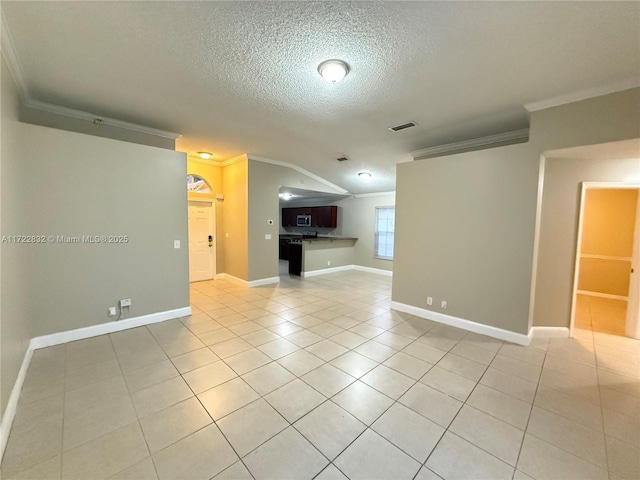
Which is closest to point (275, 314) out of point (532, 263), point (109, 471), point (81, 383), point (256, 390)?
point (256, 390)

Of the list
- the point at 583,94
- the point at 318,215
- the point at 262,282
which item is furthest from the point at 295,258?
the point at 583,94

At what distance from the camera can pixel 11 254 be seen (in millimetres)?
2221

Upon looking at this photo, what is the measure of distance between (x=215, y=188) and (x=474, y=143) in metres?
5.56

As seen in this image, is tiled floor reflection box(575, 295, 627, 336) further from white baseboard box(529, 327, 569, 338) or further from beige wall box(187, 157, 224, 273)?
beige wall box(187, 157, 224, 273)

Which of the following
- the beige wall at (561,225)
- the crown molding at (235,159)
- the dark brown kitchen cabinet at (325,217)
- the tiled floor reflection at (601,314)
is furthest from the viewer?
the dark brown kitchen cabinet at (325,217)

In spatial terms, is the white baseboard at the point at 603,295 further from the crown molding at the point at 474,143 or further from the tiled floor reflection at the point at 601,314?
the crown molding at the point at 474,143

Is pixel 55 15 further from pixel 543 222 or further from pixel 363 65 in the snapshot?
pixel 543 222

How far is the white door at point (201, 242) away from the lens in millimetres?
6074

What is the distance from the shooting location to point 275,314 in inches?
165

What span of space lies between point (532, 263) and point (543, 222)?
0.71 meters

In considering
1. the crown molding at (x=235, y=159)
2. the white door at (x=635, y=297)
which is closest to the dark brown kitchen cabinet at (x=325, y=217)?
the crown molding at (x=235, y=159)

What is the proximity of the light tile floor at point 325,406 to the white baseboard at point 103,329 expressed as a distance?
0.14m

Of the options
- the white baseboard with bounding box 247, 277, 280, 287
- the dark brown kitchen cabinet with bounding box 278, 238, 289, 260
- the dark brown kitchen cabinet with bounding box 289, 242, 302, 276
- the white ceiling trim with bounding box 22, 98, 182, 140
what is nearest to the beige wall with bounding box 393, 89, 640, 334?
the white baseboard with bounding box 247, 277, 280, 287

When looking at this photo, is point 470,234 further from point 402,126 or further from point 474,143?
point 402,126
